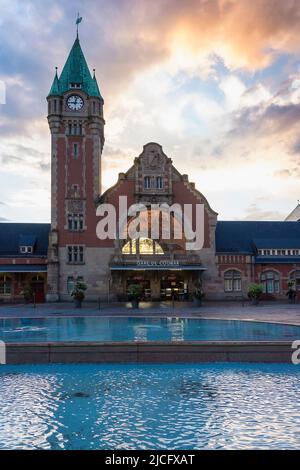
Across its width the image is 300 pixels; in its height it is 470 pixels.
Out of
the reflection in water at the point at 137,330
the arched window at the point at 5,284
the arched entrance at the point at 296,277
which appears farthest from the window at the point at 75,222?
the arched entrance at the point at 296,277

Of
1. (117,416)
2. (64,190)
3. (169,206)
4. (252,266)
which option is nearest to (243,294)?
(252,266)

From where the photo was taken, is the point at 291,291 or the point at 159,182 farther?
the point at 159,182

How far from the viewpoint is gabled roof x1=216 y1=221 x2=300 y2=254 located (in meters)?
53.4

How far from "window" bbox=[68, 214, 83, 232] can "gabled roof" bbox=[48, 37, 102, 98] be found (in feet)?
45.7

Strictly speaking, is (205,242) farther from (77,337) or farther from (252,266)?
(77,337)

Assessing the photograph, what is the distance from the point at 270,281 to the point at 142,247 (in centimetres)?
1533

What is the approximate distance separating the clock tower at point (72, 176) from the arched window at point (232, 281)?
15.3 metres

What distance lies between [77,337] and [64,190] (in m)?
32.2

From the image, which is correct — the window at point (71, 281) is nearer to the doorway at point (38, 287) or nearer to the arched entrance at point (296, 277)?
the doorway at point (38, 287)

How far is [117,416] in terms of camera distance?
37.0 ft

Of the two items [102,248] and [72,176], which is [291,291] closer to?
[102,248]

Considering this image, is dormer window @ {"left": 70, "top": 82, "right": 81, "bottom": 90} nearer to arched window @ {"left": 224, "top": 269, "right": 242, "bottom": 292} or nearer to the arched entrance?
arched window @ {"left": 224, "top": 269, "right": 242, "bottom": 292}

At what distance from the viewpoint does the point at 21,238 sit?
2076 inches

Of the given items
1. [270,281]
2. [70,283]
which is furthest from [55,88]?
[270,281]
